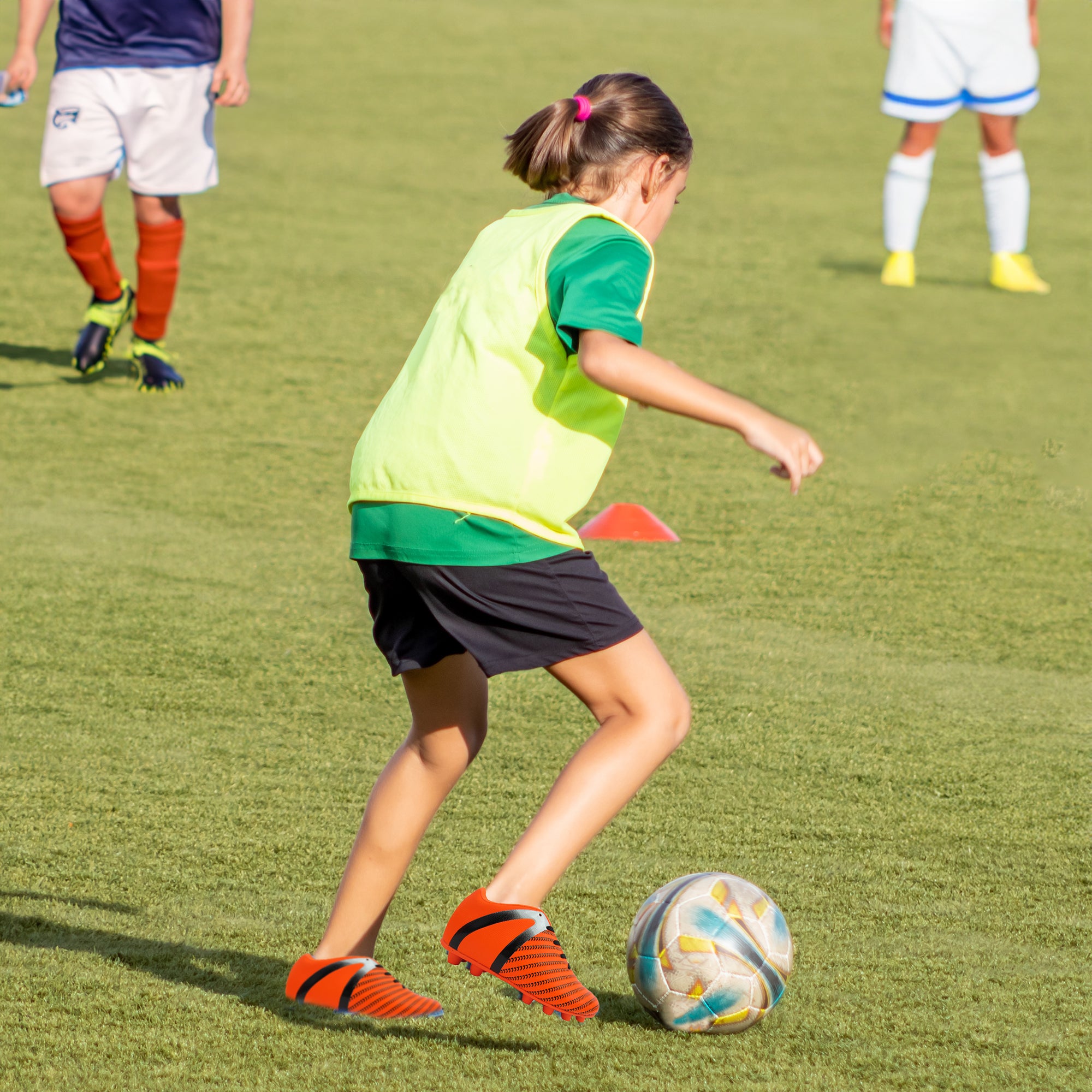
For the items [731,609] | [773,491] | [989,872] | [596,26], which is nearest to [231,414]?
[773,491]

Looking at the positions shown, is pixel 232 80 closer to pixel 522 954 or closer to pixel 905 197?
pixel 905 197

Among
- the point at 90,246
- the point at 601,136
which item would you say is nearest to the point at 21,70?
the point at 90,246

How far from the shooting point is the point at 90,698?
431 centimetres

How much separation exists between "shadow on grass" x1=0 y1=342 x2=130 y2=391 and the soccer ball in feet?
18.5

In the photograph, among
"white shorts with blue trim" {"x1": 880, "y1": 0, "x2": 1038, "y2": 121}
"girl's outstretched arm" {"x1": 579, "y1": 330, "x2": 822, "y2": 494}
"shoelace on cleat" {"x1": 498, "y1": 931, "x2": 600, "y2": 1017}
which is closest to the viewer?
"girl's outstretched arm" {"x1": 579, "y1": 330, "x2": 822, "y2": 494}

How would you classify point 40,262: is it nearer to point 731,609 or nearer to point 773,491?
point 773,491

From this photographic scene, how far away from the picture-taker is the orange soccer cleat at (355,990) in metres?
2.64

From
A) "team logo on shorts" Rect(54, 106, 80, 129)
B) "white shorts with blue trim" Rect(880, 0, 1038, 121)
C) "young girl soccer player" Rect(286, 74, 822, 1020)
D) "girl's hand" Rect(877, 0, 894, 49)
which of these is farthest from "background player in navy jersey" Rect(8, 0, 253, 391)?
"young girl soccer player" Rect(286, 74, 822, 1020)

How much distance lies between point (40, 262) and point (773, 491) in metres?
5.27

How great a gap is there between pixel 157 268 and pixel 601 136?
522 cm

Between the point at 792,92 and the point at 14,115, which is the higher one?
the point at 792,92

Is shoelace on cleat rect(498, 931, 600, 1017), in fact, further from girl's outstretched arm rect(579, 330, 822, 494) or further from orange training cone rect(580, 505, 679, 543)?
orange training cone rect(580, 505, 679, 543)

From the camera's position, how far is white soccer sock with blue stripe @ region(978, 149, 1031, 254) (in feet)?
A: 34.4

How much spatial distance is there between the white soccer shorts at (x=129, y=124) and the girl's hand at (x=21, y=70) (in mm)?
147
